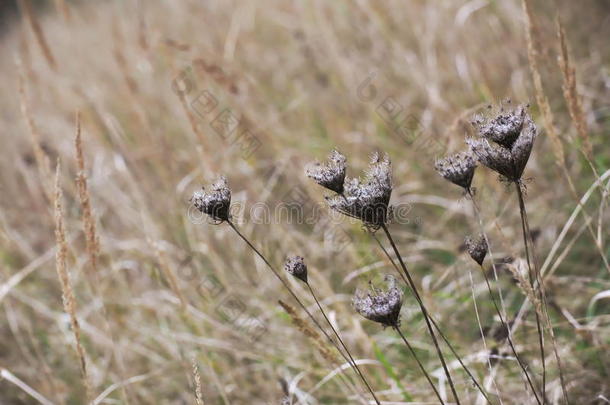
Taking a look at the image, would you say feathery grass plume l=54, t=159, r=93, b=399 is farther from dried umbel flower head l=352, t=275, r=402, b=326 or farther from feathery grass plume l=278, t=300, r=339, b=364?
dried umbel flower head l=352, t=275, r=402, b=326

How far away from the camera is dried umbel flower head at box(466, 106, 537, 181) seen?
0.99m

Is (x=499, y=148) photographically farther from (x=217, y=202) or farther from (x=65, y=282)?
(x=65, y=282)

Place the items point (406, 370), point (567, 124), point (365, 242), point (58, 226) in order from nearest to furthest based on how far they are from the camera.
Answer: point (58, 226) < point (406, 370) < point (365, 242) < point (567, 124)

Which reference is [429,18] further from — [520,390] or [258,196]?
[520,390]

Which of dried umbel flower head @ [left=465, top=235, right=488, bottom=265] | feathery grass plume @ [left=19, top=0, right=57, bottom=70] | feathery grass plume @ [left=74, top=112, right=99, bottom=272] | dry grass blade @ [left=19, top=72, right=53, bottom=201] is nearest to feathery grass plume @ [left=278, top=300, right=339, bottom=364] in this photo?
dried umbel flower head @ [left=465, top=235, right=488, bottom=265]

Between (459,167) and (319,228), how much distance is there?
1756 mm

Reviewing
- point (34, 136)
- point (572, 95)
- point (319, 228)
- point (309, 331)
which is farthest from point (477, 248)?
point (319, 228)

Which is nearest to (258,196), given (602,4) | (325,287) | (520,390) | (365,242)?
(365,242)

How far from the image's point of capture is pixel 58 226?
150cm

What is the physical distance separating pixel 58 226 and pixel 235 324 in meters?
1.10

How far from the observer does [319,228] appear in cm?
279

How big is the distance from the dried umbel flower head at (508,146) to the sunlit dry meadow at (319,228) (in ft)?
1.00

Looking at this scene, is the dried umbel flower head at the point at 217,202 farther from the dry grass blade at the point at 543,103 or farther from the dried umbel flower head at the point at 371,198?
the dry grass blade at the point at 543,103

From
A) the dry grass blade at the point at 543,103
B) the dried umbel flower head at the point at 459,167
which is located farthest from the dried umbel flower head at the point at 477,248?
the dry grass blade at the point at 543,103
